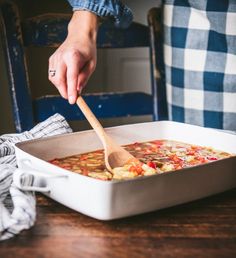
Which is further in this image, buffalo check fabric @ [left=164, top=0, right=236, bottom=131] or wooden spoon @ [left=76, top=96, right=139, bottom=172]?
buffalo check fabric @ [left=164, top=0, right=236, bottom=131]

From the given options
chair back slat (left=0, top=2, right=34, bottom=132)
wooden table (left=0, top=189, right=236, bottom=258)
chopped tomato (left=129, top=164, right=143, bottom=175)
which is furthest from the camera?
chair back slat (left=0, top=2, right=34, bottom=132)

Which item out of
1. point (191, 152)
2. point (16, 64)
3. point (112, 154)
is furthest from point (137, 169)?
point (16, 64)

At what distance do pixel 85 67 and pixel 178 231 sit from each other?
1.72ft

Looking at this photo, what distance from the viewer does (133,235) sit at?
27.4 inches

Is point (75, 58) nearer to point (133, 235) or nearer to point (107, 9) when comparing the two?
point (107, 9)

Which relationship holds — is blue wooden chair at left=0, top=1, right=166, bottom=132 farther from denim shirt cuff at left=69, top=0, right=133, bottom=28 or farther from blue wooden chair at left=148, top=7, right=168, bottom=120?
denim shirt cuff at left=69, top=0, right=133, bottom=28

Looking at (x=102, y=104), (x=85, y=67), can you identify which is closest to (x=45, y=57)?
(x=102, y=104)

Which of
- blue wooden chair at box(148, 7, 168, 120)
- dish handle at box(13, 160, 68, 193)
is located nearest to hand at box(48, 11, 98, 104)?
dish handle at box(13, 160, 68, 193)

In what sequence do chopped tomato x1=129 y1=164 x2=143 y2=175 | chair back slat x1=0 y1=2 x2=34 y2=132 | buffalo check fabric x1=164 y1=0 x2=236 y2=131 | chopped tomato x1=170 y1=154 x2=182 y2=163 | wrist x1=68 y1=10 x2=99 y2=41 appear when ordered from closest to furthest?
1. chopped tomato x1=129 y1=164 x2=143 y2=175
2. chopped tomato x1=170 y1=154 x2=182 y2=163
3. wrist x1=68 y1=10 x2=99 y2=41
4. chair back slat x1=0 y1=2 x2=34 y2=132
5. buffalo check fabric x1=164 y1=0 x2=236 y2=131

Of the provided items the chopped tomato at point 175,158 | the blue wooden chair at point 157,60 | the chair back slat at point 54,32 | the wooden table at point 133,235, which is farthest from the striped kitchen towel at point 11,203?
the blue wooden chair at point 157,60

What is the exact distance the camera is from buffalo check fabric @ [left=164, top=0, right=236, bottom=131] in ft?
5.13

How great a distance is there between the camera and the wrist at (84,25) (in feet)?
3.83

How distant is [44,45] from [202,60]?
19.9 inches

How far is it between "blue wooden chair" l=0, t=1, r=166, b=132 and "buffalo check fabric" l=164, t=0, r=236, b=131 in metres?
0.10
